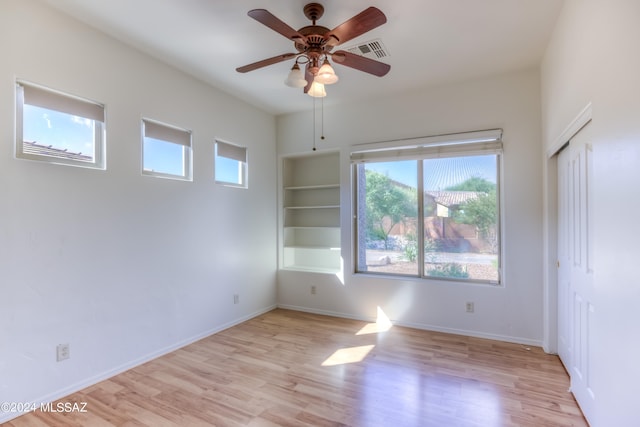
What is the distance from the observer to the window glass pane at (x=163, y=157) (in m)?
3.01

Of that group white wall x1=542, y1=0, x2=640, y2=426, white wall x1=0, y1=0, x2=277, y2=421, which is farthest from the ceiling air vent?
white wall x1=0, y1=0, x2=277, y2=421

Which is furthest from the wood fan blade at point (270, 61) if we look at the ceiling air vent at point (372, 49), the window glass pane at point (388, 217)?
the window glass pane at point (388, 217)

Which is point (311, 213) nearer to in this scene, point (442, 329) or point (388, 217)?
point (388, 217)

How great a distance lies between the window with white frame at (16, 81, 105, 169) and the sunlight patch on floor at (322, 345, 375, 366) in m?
2.66

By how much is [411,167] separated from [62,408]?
3957 mm

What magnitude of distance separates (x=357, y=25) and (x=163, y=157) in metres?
2.31

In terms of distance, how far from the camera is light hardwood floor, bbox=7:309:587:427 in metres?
2.06

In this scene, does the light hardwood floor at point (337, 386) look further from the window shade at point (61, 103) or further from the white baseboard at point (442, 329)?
the window shade at point (61, 103)

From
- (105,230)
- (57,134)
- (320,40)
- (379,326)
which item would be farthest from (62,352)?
(379,326)

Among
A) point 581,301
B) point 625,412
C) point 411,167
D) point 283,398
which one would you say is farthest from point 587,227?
point 283,398

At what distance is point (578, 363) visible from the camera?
2254 millimetres

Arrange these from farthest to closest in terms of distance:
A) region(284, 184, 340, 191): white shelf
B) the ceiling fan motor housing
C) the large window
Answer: region(284, 184, 340, 191): white shelf, the large window, the ceiling fan motor housing

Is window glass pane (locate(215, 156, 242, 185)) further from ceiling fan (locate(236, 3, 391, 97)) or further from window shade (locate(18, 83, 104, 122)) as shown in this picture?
ceiling fan (locate(236, 3, 391, 97))

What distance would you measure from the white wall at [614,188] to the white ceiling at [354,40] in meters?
0.64
